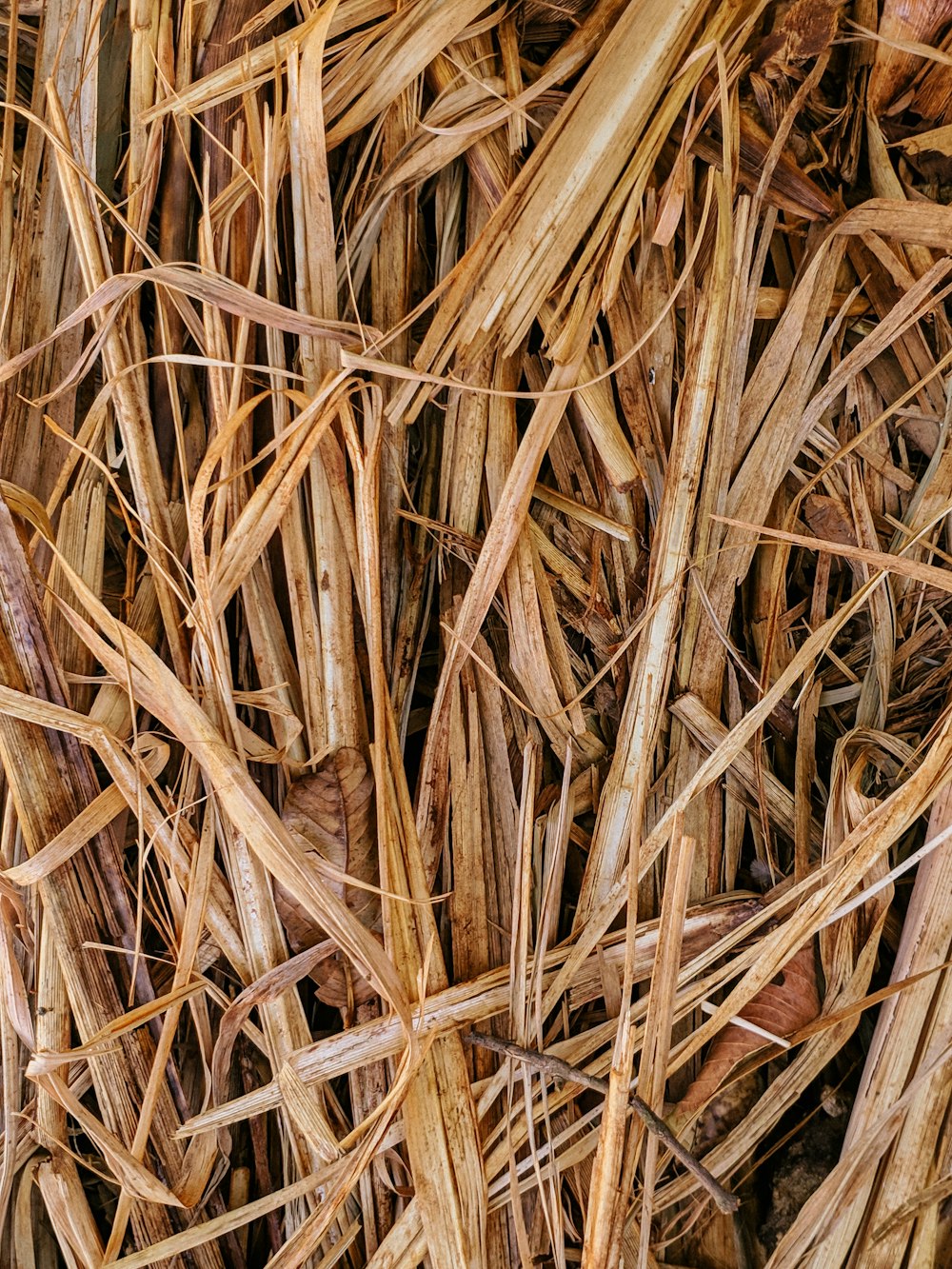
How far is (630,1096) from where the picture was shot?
0.78m

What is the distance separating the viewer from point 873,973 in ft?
3.02

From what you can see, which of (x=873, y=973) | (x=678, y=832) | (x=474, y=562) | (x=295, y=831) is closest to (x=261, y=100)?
(x=474, y=562)

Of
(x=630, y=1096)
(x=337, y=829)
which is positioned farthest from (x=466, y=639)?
(x=630, y=1096)

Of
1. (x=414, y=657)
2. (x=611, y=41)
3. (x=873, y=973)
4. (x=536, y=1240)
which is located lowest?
(x=536, y=1240)

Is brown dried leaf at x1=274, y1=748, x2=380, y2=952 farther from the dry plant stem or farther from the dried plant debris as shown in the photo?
the dry plant stem

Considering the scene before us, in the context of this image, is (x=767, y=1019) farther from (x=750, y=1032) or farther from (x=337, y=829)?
(x=337, y=829)

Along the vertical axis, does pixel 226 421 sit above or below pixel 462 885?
above

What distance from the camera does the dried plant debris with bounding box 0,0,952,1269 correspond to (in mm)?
817

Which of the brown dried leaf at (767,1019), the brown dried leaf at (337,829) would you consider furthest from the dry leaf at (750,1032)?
the brown dried leaf at (337,829)

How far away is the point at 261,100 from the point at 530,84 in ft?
0.87

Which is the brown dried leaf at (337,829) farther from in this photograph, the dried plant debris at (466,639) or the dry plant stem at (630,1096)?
the dry plant stem at (630,1096)

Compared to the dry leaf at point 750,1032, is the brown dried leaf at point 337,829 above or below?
above

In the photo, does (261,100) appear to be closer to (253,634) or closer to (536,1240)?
(253,634)

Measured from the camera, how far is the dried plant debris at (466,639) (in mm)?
817
